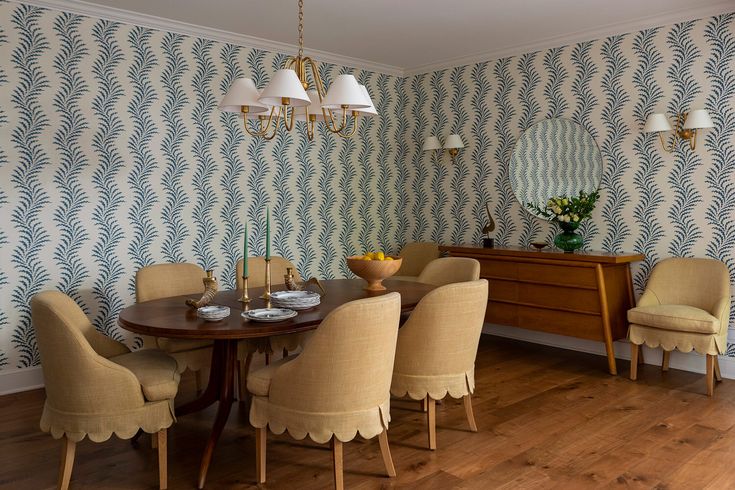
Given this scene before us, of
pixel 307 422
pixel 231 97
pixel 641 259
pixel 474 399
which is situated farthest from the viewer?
pixel 641 259

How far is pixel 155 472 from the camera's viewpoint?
8.71ft

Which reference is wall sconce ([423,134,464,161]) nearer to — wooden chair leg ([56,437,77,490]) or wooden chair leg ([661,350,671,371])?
wooden chair leg ([661,350,671,371])

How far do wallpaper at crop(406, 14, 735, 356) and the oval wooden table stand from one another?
6.51 feet

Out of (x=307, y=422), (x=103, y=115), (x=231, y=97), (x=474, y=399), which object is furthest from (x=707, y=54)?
(x=103, y=115)

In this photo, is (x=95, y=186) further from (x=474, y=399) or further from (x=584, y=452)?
(x=584, y=452)

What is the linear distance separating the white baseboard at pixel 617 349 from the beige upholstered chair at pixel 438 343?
219 cm

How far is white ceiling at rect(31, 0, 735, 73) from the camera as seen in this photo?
395 centimetres

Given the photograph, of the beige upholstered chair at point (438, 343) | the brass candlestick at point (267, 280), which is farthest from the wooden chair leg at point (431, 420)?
the brass candlestick at point (267, 280)

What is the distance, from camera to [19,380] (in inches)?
152

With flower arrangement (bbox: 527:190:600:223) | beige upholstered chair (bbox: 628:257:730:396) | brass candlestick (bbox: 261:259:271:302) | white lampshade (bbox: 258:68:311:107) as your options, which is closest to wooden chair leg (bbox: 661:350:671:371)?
beige upholstered chair (bbox: 628:257:730:396)

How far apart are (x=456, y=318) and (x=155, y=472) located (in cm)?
151

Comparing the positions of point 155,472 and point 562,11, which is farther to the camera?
point 562,11

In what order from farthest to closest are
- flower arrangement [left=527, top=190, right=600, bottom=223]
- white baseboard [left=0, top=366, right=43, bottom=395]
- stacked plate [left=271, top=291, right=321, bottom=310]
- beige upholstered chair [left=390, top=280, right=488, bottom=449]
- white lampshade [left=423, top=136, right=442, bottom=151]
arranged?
white lampshade [left=423, top=136, right=442, bottom=151] → flower arrangement [left=527, top=190, right=600, bottom=223] → white baseboard [left=0, top=366, right=43, bottom=395] → stacked plate [left=271, top=291, right=321, bottom=310] → beige upholstered chair [left=390, top=280, right=488, bottom=449]

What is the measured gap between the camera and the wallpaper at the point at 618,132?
13.4 ft
